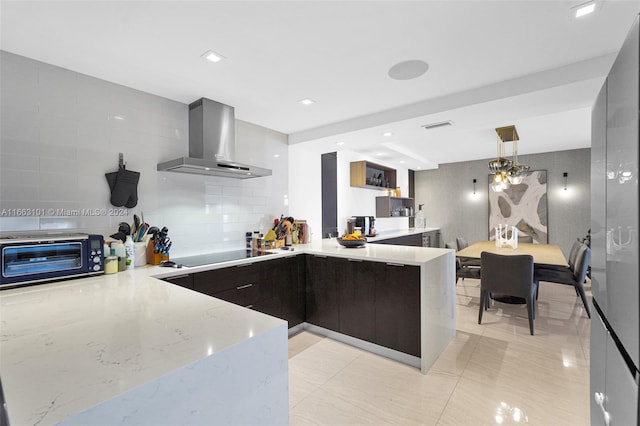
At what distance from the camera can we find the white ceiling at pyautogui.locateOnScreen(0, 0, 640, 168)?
1.65m

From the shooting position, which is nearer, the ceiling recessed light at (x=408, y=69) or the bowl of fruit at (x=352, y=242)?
the ceiling recessed light at (x=408, y=69)

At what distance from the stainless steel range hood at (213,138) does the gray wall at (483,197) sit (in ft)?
18.9

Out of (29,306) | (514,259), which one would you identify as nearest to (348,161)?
(514,259)

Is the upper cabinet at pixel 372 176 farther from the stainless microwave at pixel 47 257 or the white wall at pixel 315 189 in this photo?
the stainless microwave at pixel 47 257

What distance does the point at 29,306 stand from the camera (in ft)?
4.62

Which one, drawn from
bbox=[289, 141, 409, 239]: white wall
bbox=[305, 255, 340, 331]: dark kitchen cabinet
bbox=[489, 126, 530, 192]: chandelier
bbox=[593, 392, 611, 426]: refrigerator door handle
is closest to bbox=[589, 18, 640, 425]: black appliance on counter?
bbox=[593, 392, 611, 426]: refrigerator door handle

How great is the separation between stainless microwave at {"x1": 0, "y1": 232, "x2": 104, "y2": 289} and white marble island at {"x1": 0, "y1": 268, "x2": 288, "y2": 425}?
0.54 metres

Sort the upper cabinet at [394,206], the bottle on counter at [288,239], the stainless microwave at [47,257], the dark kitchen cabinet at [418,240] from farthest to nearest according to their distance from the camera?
1. the upper cabinet at [394,206]
2. the dark kitchen cabinet at [418,240]
3. the bottle on counter at [288,239]
4. the stainless microwave at [47,257]

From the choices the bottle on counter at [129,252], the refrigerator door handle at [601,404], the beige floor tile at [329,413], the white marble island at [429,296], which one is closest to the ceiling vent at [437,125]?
the white marble island at [429,296]

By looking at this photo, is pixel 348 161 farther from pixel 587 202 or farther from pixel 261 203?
pixel 587 202

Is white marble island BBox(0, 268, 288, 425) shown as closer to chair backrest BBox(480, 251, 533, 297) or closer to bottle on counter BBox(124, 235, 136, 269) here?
bottle on counter BBox(124, 235, 136, 269)

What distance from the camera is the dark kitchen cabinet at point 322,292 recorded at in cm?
296

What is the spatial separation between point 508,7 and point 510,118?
163cm

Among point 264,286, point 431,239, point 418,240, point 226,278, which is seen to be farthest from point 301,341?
point 431,239
